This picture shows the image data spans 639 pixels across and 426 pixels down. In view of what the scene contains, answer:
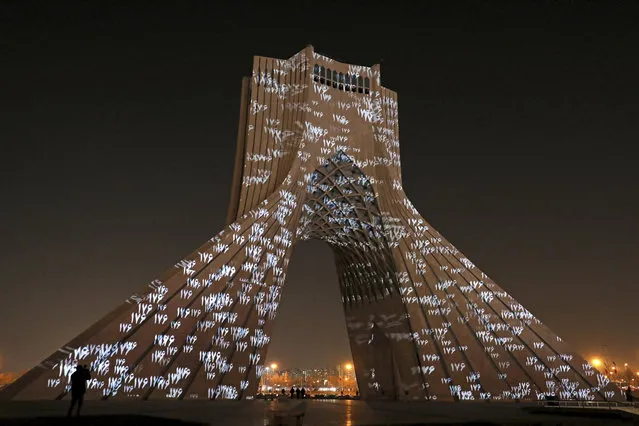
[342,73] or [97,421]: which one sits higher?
[342,73]

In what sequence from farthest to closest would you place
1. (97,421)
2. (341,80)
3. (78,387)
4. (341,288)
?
(341,288) → (341,80) → (78,387) → (97,421)

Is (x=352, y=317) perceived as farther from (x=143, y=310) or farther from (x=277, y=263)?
(x=143, y=310)

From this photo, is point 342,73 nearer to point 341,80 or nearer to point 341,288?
point 341,80

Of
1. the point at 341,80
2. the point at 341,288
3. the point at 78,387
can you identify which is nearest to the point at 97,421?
the point at 78,387

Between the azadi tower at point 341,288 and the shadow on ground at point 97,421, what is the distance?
5.50m

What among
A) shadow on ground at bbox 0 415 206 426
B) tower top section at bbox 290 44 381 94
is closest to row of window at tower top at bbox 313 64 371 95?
tower top section at bbox 290 44 381 94

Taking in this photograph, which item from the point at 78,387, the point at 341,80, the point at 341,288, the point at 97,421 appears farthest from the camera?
the point at 341,288

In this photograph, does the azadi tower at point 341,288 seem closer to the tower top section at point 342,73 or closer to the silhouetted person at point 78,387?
the tower top section at point 342,73

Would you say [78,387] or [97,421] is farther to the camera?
[78,387]

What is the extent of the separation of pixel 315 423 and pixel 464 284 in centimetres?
1472

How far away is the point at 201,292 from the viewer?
1542cm

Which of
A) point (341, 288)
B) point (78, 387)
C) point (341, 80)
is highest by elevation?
point (341, 80)

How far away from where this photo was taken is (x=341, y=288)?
95.6 feet

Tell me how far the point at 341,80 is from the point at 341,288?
1157 centimetres
